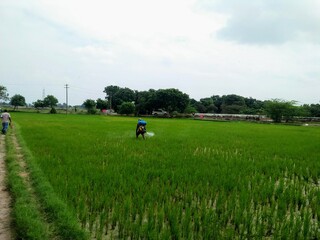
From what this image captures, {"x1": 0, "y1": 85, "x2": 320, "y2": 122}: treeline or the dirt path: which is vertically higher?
{"x1": 0, "y1": 85, "x2": 320, "y2": 122}: treeline

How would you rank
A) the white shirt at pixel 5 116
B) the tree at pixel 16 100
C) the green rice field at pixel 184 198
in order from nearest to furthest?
1. the green rice field at pixel 184 198
2. the white shirt at pixel 5 116
3. the tree at pixel 16 100

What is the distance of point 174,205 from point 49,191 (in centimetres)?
209

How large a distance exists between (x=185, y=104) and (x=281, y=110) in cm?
2219

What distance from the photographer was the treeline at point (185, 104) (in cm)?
6050

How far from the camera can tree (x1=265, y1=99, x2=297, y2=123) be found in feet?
192

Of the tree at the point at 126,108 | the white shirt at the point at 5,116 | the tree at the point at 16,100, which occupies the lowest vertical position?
the white shirt at the point at 5,116

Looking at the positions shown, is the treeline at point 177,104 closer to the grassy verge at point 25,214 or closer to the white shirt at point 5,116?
the white shirt at point 5,116

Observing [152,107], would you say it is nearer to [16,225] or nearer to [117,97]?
[117,97]

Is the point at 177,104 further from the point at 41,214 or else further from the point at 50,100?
the point at 41,214

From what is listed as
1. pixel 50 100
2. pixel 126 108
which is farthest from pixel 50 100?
pixel 126 108

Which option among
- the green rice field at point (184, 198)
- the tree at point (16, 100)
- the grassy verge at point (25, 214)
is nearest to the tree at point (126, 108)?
the tree at point (16, 100)

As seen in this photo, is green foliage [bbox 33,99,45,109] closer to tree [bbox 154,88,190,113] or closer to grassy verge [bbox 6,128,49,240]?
tree [bbox 154,88,190,113]

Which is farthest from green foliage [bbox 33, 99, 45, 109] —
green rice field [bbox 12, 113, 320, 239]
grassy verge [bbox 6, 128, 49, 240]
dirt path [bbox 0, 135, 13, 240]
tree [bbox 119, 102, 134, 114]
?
grassy verge [bbox 6, 128, 49, 240]

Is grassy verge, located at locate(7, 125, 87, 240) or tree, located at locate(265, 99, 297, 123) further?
tree, located at locate(265, 99, 297, 123)
